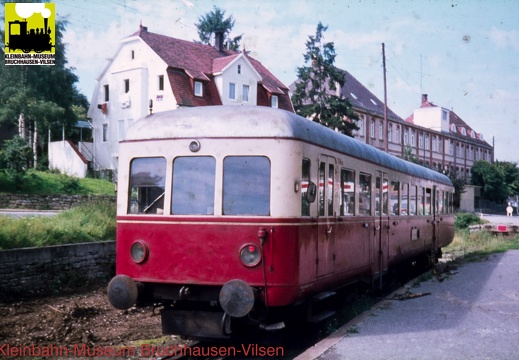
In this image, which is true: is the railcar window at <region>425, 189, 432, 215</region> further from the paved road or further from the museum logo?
the museum logo

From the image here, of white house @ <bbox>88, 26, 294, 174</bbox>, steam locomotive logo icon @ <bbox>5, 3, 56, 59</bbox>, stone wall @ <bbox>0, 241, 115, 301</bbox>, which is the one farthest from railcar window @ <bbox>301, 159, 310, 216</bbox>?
white house @ <bbox>88, 26, 294, 174</bbox>

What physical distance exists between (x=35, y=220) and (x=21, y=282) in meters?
2.94

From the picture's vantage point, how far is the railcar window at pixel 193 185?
7.50 metres

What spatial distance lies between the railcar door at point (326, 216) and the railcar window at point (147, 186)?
2103 mm

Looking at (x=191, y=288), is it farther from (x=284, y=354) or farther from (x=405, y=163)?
(x=405, y=163)

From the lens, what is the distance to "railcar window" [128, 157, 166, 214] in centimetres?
778

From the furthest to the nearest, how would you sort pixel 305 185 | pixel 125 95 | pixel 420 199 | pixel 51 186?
1. pixel 125 95
2. pixel 51 186
3. pixel 420 199
4. pixel 305 185

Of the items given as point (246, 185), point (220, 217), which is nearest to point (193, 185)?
point (220, 217)

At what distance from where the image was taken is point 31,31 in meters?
12.6

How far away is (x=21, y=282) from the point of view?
38.5ft

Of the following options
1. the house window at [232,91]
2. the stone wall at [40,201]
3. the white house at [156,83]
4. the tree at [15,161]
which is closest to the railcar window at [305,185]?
the stone wall at [40,201]

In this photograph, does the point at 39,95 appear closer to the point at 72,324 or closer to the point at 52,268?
the point at 52,268

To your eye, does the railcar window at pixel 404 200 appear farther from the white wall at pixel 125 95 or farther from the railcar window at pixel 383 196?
the white wall at pixel 125 95

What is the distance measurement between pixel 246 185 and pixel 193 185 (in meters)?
0.67
